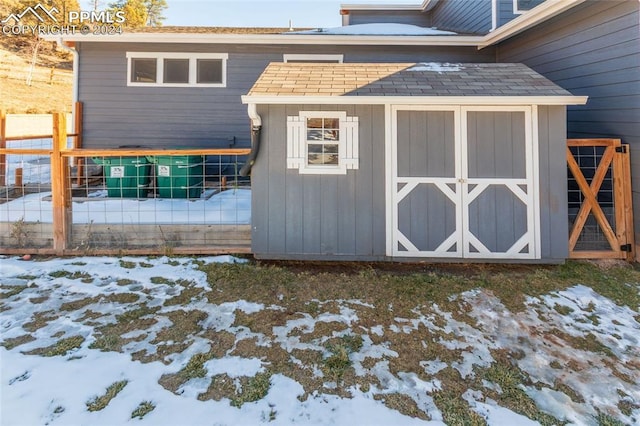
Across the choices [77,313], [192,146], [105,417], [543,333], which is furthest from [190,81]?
[543,333]

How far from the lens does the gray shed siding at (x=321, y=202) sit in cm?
420

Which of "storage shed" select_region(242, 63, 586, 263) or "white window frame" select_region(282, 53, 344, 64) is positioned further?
"white window frame" select_region(282, 53, 344, 64)

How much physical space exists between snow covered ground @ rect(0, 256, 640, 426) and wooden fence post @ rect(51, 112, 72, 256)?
686 mm

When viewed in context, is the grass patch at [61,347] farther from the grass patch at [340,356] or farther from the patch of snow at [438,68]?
the patch of snow at [438,68]

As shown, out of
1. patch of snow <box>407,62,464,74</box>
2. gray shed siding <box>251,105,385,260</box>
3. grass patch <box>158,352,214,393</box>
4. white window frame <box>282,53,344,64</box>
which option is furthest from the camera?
white window frame <box>282,53,344,64</box>

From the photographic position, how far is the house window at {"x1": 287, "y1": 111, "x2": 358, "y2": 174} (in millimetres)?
4184

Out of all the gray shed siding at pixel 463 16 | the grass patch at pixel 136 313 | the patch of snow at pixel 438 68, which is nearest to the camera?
the grass patch at pixel 136 313

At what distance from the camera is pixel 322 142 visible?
4.22m

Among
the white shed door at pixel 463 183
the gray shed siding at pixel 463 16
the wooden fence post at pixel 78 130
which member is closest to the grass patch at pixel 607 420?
the white shed door at pixel 463 183

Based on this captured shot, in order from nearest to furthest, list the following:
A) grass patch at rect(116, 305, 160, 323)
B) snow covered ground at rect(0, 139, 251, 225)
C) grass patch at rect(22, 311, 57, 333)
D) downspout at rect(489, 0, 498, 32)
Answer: grass patch at rect(22, 311, 57, 333) → grass patch at rect(116, 305, 160, 323) → snow covered ground at rect(0, 139, 251, 225) → downspout at rect(489, 0, 498, 32)

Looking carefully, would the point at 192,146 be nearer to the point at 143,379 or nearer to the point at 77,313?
the point at 77,313

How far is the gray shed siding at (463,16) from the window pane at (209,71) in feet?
19.5

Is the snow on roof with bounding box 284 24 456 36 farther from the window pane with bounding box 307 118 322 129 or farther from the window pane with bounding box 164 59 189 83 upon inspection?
the window pane with bounding box 307 118 322 129

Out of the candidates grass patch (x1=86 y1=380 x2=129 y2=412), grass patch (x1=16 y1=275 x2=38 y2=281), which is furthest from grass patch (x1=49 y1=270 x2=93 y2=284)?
grass patch (x1=86 y1=380 x2=129 y2=412)
